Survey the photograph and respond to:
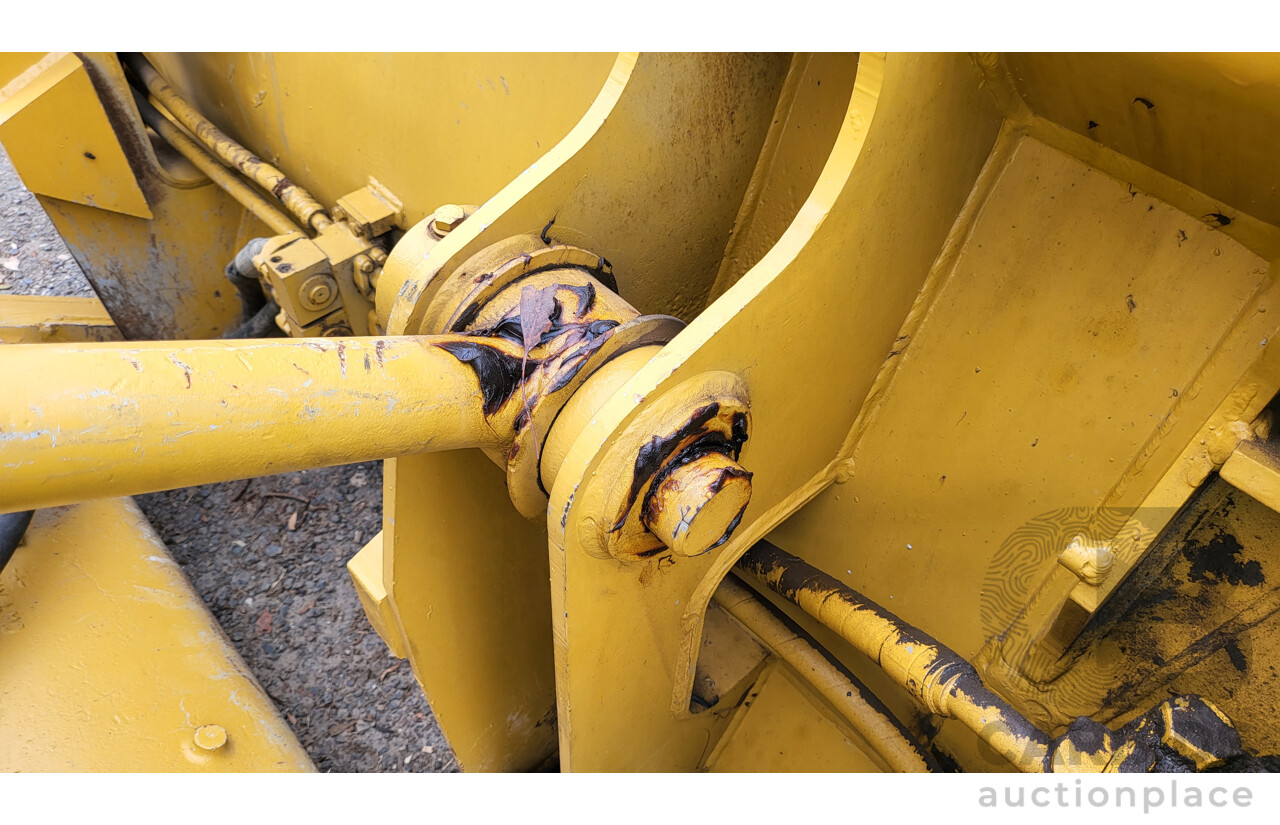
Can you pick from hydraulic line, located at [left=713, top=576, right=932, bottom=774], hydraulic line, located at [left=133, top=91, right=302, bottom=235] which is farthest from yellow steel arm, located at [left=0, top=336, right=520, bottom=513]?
hydraulic line, located at [left=133, top=91, right=302, bottom=235]

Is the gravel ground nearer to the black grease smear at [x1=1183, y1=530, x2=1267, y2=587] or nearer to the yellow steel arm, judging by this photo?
the yellow steel arm

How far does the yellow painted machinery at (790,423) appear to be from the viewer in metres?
0.97

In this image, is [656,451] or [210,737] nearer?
[656,451]

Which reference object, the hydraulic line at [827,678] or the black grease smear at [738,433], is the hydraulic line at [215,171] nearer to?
the hydraulic line at [827,678]

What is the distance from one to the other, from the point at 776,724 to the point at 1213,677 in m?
0.79

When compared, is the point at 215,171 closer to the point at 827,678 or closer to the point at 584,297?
the point at 584,297

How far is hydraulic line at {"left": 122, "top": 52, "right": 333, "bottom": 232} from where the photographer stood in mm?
2387

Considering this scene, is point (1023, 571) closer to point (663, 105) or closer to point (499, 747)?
point (663, 105)

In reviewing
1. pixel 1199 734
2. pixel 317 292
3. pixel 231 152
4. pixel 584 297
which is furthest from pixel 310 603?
pixel 1199 734

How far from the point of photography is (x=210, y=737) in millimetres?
1843

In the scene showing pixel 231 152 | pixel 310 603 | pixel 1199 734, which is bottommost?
pixel 310 603

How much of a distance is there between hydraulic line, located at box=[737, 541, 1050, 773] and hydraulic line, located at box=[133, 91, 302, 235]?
174 cm

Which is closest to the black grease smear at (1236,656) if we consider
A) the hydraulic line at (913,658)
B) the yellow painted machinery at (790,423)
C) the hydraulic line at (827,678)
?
the yellow painted machinery at (790,423)

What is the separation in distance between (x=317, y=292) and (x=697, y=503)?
5.00ft
